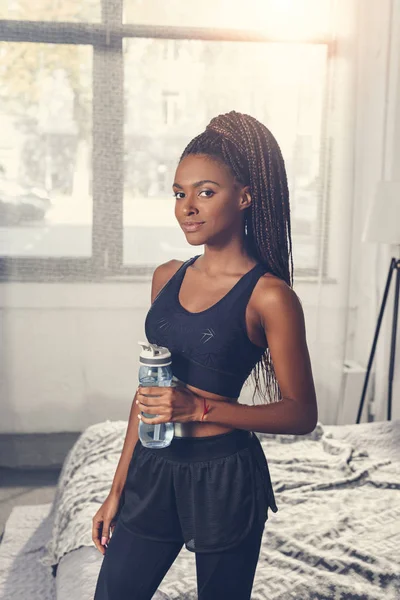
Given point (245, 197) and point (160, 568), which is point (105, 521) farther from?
point (245, 197)

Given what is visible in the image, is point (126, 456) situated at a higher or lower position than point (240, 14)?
lower

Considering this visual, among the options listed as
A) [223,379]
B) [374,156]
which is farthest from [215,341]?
[374,156]

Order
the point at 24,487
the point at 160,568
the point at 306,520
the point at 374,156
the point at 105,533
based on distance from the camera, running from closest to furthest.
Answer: the point at 160,568 → the point at 105,533 → the point at 306,520 → the point at 24,487 → the point at 374,156

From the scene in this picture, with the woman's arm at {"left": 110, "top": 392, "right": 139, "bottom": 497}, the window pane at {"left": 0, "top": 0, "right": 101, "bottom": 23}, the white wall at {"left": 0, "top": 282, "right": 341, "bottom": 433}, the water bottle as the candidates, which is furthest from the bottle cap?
the window pane at {"left": 0, "top": 0, "right": 101, "bottom": 23}

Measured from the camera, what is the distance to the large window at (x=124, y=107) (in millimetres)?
3521

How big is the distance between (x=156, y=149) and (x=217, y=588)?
2.78 m

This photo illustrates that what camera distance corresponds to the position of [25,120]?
11.7ft

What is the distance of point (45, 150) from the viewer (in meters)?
3.59

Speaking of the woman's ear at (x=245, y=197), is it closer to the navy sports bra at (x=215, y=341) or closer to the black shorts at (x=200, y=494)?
the navy sports bra at (x=215, y=341)

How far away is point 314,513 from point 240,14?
2.41 meters

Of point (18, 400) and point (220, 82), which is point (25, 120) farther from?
point (18, 400)

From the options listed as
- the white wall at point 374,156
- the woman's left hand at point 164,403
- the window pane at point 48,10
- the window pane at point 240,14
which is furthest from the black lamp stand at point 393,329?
the woman's left hand at point 164,403

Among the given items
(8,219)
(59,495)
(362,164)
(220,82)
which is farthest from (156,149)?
(59,495)

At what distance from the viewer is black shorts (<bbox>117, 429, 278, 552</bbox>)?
1.14 m
